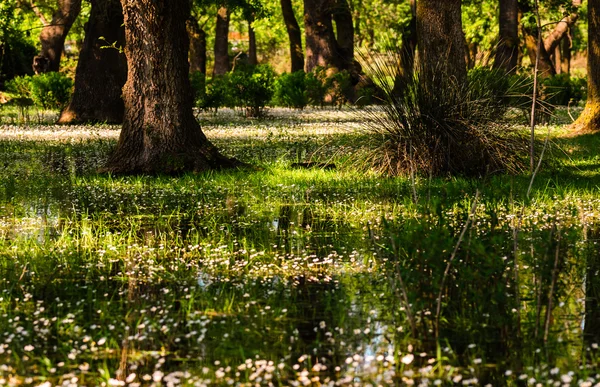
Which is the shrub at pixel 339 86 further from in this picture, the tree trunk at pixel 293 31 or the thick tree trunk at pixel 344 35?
the tree trunk at pixel 293 31

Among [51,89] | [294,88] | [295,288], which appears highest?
[51,89]

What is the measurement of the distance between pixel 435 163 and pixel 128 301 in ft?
21.7

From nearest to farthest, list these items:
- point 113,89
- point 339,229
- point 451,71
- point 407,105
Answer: point 339,229 → point 407,105 → point 451,71 → point 113,89

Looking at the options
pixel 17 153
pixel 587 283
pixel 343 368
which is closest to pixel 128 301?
pixel 343 368

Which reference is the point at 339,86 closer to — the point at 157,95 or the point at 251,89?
the point at 251,89

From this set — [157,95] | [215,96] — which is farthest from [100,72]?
[157,95]

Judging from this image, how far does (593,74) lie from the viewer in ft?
56.1

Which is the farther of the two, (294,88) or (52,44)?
(52,44)

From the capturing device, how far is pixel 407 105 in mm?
11500

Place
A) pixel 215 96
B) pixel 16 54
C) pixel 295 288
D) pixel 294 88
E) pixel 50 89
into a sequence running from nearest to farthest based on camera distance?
pixel 295 288 < pixel 215 96 < pixel 50 89 < pixel 294 88 < pixel 16 54

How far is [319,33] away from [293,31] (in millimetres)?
6828

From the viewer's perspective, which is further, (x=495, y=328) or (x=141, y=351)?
(x=495, y=328)

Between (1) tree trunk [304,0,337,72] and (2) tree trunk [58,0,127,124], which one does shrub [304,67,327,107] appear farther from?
(2) tree trunk [58,0,127,124]

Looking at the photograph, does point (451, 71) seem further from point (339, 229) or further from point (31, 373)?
point (31, 373)
